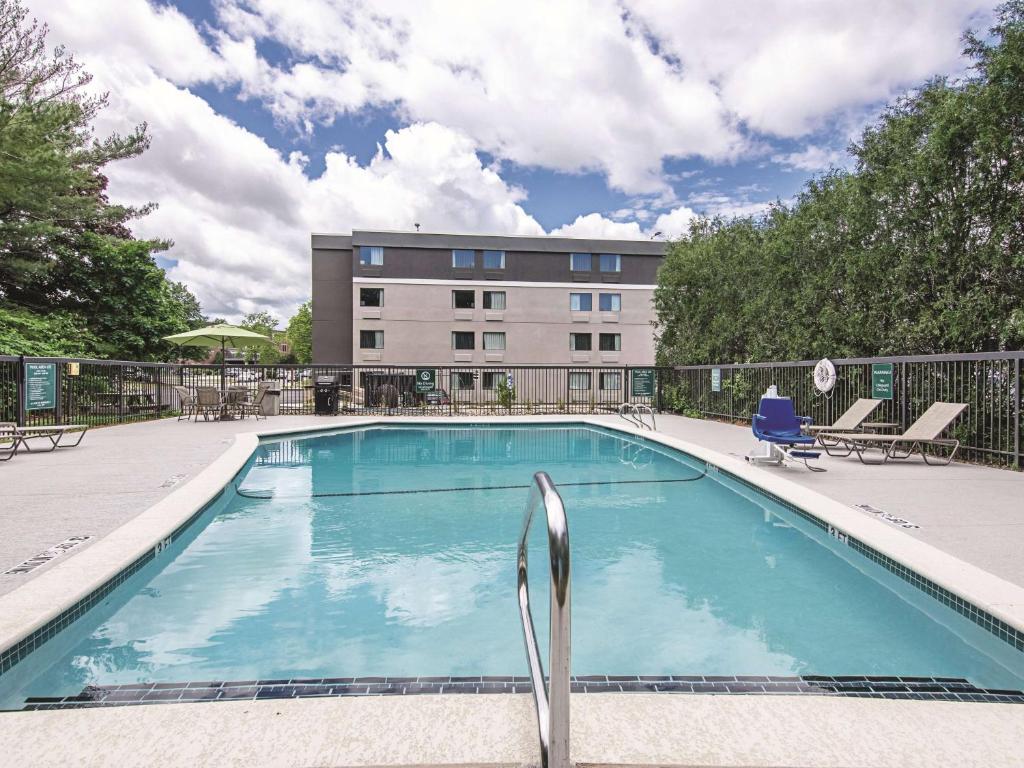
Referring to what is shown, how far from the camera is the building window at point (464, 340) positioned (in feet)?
98.2

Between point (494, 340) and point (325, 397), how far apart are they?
51.2 feet

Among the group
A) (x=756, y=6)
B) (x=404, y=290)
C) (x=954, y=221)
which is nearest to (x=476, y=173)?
(x=404, y=290)

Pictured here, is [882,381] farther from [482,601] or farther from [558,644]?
[558,644]

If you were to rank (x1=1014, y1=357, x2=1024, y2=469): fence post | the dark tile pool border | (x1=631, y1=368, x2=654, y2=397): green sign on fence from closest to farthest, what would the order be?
1. the dark tile pool border
2. (x1=1014, y1=357, x2=1024, y2=469): fence post
3. (x1=631, y1=368, x2=654, y2=397): green sign on fence

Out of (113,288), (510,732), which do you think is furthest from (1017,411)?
(113,288)

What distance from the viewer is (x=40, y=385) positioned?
9.78 meters

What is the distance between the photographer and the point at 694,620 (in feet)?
10.8

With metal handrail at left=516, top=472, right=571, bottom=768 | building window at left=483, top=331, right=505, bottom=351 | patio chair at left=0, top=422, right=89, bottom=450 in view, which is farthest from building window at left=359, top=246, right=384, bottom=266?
metal handrail at left=516, top=472, right=571, bottom=768

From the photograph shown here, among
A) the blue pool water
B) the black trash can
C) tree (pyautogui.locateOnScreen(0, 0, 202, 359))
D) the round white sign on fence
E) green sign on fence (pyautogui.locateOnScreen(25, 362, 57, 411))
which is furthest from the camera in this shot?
the black trash can

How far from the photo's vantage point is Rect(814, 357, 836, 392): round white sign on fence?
989 centimetres

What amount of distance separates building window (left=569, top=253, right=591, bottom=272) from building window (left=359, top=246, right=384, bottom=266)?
32.5 feet

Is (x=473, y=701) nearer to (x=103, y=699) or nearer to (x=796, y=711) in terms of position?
(x=796, y=711)

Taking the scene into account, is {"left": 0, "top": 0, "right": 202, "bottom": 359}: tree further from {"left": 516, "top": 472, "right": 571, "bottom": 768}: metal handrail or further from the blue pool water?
{"left": 516, "top": 472, "right": 571, "bottom": 768}: metal handrail

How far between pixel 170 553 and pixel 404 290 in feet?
85.0
